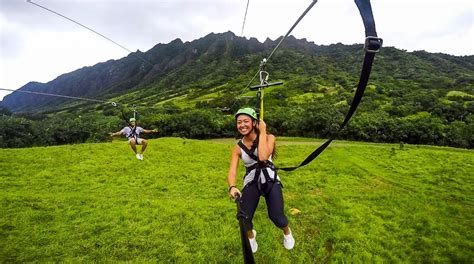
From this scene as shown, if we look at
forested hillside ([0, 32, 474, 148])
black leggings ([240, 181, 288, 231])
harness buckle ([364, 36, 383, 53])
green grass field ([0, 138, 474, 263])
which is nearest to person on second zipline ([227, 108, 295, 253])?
black leggings ([240, 181, 288, 231])

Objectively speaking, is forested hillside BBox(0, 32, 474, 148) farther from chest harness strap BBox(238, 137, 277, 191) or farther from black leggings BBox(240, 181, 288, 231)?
black leggings BBox(240, 181, 288, 231)

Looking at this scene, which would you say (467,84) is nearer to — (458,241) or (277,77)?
(277,77)

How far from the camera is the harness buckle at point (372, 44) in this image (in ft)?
5.68

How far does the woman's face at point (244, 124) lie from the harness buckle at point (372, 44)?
315 centimetres

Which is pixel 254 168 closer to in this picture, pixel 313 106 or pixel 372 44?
pixel 372 44

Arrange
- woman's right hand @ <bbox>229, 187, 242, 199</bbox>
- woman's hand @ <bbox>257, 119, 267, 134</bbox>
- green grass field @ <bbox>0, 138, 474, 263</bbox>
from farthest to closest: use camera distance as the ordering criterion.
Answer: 1. green grass field @ <bbox>0, 138, 474, 263</bbox>
2. woman's hand @ <bbox>257, 119, 267, 134</bbox>
3. woman's right hand @ <bbox>229, 187, 242, 199</bbox>

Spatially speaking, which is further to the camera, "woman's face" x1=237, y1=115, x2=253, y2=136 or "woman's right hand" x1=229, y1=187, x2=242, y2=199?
"woman's face" x1=237, y1=115, x2=253, y2=136

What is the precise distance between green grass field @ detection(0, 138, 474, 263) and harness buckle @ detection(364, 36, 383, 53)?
23.3ft

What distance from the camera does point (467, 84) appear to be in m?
76.0

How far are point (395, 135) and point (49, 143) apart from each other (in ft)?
162

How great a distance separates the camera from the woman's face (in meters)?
4.83

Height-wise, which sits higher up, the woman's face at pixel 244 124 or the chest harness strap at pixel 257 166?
the woman's face at pixel 244 124

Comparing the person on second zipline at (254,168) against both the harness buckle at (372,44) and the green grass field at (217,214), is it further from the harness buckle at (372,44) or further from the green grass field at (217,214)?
the green grass field at (217,214)

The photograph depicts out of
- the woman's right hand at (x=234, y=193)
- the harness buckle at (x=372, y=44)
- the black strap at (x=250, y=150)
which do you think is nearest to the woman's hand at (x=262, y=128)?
the black strap at (x=250, y=150)
